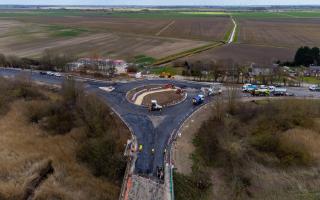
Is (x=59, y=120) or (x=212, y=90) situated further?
(x=212, y=90)

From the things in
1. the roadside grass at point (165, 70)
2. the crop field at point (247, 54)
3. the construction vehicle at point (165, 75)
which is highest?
the crop field at point (247, 54)

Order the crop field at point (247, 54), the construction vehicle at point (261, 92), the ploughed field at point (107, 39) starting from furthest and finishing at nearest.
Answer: the ploughed field at point (107, 39) < the crop field at point (247, 54) < the construction vehicle at point (261, 92)

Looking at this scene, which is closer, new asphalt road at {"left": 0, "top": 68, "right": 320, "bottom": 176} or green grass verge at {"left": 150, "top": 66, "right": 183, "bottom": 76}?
new asphalt road at {"left": 0, "top": 68, "right": 320, "bottom": 176}

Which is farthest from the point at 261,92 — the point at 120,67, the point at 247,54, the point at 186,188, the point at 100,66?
the point at 247,54

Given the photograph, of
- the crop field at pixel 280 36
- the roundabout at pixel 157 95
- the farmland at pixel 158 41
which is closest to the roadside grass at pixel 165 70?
the farmland at pixel 158 41

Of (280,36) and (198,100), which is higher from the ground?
(280,36)

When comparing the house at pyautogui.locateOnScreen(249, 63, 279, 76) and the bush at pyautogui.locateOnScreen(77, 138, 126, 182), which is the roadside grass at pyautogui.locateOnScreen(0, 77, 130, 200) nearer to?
the bush at pyautogui.locateOnScreen(77, 138, 126, 182)

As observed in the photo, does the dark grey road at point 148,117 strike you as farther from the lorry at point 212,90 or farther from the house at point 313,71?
the house at point 313,71

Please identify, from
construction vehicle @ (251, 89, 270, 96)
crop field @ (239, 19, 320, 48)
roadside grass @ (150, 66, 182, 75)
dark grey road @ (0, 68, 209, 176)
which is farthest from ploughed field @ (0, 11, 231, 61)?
construction vehicle @ (251, 89, 270, 96)

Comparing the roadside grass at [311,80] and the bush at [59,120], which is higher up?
the roadside grass at [311,80]

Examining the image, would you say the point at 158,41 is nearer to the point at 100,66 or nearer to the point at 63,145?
the point at 100,66
